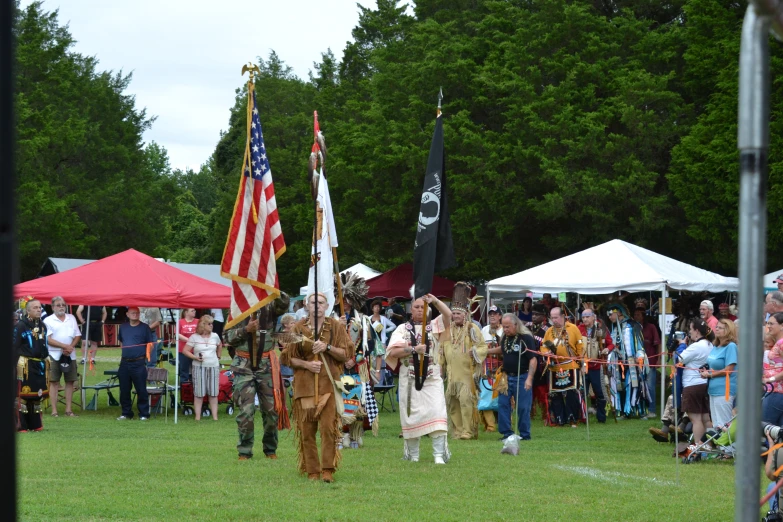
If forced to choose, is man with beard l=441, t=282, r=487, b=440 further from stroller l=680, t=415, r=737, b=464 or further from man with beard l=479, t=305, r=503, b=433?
stroller l=680, t=415, r=737, b=464

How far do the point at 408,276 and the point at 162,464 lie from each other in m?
22.2

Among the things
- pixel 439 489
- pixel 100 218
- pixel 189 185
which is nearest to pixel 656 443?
pixel 439 489

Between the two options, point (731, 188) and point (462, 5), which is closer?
point (731, 188)

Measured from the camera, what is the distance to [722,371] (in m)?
12.4

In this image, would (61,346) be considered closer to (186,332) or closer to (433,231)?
(186,332)

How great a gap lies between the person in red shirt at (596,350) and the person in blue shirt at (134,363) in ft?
25.7

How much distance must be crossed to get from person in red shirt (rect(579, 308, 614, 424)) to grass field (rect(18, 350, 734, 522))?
9.87 feet

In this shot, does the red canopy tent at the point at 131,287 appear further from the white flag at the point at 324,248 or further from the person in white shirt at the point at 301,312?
the white flag at the point at 324,248

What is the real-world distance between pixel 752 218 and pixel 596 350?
16.7m

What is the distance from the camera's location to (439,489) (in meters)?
10.4

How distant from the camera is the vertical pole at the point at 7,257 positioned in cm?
176

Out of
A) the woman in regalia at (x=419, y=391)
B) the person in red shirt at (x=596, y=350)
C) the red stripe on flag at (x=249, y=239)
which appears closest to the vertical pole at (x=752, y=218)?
the woman in regalia at (x=419, y=391)

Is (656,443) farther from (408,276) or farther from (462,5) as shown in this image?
(462,5)

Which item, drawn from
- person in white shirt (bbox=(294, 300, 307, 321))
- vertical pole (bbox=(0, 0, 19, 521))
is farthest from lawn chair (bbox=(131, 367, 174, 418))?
vertical pole (bbox=(0, 0, 19, 521))
